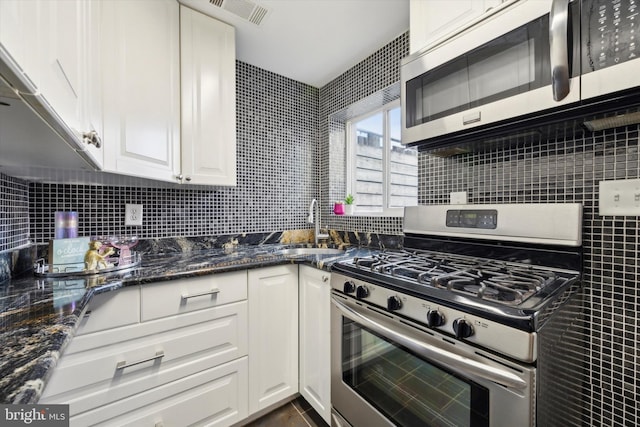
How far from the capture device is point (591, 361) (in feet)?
3.36

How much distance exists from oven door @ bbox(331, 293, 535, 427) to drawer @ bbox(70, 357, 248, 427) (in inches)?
20.3

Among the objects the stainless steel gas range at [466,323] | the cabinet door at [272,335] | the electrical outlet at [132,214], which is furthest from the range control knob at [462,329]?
the electrical outlet at [132,214]

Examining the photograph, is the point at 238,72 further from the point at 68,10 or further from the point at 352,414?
the point at 352,414

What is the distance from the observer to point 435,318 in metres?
0.83

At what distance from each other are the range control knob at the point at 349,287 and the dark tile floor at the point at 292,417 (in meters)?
0.86

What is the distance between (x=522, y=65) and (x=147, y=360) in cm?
187

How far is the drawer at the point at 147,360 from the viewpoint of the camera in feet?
3.19

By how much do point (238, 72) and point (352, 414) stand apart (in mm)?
2356

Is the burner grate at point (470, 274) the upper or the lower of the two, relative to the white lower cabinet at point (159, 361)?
upper

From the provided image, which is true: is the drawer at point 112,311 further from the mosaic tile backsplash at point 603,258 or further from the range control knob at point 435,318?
the mosaic tile backsplash at point 603,258

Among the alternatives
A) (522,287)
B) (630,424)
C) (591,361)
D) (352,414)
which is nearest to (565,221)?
(522,287)

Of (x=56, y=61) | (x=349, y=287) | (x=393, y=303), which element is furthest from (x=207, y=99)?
(x=393, y=303)

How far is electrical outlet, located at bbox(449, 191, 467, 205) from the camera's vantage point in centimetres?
144

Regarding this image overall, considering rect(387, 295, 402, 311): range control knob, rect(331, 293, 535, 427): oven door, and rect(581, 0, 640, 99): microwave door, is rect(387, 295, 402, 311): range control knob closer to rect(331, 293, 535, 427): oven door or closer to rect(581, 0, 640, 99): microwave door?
rect(331, 293, 535, 427): oven door
